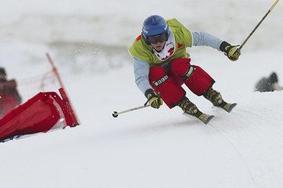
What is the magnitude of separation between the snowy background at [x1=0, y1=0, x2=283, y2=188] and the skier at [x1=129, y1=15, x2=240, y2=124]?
20cm

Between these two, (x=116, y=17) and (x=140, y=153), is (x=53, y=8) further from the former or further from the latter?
(x=140, y=153)

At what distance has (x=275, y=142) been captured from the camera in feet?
13.3

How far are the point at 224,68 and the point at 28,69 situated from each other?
8.95 feet

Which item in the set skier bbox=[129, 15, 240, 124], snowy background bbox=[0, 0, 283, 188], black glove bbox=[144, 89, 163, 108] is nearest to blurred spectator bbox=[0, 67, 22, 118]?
snowy background bbox=[0, 0, 283, 188]

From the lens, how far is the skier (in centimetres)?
500

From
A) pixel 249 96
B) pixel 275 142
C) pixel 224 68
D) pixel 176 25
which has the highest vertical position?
pixel 176 25

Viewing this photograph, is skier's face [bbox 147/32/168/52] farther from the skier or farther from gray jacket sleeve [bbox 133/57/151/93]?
gray jacket sleeve [bbox 133/57/151/93]

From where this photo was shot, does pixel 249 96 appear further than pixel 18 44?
No

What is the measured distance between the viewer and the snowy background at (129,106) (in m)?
3.93

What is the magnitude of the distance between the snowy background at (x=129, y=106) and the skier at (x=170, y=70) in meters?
0.20

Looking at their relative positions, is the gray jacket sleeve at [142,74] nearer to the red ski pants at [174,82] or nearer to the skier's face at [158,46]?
the red ski pants at [174,82]

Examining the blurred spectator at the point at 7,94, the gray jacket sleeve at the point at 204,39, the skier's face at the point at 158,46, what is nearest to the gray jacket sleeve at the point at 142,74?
the skier's face at the point at 158,46

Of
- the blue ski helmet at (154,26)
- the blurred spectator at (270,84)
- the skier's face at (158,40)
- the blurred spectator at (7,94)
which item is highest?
the blue ski helmet at (154,26)

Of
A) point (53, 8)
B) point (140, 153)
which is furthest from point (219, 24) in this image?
point (140, 153)
